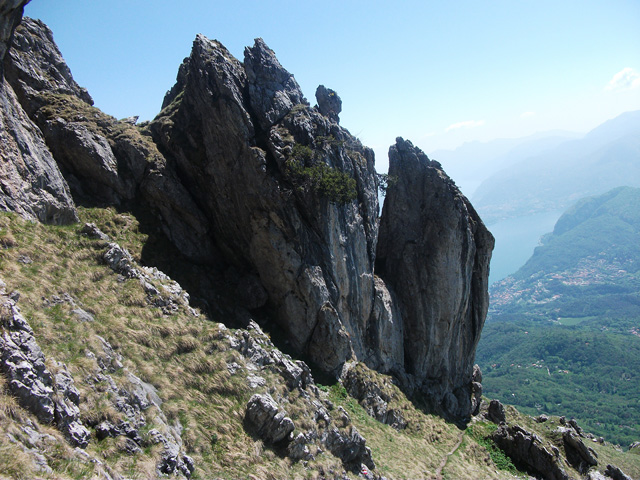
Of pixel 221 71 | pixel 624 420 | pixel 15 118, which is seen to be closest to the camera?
pixel 15 118

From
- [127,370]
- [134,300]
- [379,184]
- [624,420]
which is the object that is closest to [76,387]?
[127,370]

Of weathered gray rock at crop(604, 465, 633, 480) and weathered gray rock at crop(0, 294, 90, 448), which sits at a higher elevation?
weathered gray rock at crop(0, 294, 90, 448)

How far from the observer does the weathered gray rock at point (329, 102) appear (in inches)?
1806

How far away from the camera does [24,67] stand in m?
32.3

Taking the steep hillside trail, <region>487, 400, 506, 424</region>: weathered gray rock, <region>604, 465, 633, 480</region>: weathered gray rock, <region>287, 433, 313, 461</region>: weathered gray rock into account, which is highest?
<region>487, 400, 506, 424</region>: weathered gray rock

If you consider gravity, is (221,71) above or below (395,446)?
above

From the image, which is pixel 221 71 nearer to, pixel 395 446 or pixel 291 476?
pixel 291 476

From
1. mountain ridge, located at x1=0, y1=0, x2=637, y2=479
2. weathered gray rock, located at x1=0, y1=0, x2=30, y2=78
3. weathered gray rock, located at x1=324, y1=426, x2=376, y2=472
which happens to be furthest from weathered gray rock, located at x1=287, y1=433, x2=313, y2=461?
weathered gray rock, located at x1=0, y1=0, x2=30, y2=78

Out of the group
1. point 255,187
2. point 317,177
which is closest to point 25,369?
point 255,187

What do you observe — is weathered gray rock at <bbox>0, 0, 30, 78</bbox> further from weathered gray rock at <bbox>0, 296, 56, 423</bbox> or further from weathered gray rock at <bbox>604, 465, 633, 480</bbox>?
weathered gray rock at <bbox>604, 465, 633, 480</bbox>

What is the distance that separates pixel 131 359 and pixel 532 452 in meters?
35.4

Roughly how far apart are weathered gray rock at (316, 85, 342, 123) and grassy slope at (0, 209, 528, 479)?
3080 cm

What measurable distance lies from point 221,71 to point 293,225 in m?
15.5

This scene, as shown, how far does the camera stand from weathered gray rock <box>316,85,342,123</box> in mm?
45875
